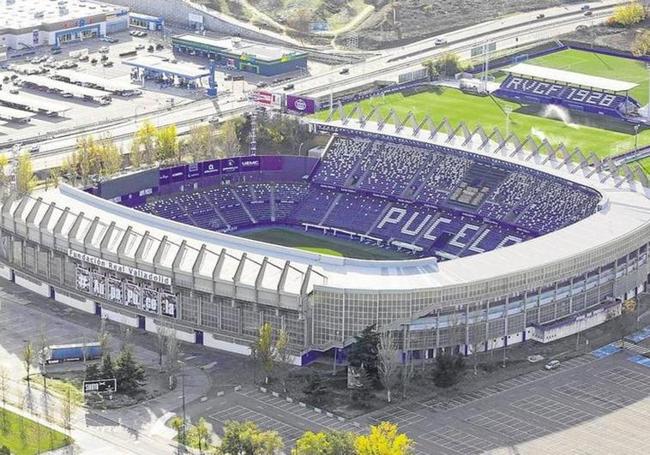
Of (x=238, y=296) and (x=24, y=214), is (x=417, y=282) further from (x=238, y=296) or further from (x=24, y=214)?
(x=24, y=214)

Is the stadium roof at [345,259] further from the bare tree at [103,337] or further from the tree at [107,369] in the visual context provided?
the tree at [107,369]

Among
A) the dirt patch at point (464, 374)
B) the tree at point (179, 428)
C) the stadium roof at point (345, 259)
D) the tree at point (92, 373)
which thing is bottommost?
the dirt patch at point (464, 374)

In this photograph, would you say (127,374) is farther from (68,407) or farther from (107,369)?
(68,407)

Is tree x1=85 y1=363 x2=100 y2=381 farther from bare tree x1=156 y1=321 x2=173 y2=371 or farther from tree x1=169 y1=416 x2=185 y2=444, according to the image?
tree x1=169 y1=416 x2=185 y2=444

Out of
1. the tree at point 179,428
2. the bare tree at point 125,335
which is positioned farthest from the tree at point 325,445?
the bare tree at point 125,335

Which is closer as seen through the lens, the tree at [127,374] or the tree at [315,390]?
the tree at [315,390]

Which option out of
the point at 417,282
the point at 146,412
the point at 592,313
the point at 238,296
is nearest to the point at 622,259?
the point at 592,313

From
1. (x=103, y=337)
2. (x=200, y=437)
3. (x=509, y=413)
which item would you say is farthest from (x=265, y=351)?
(x=509, y=413)

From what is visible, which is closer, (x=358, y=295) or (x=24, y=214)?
(x=358, y=295)
